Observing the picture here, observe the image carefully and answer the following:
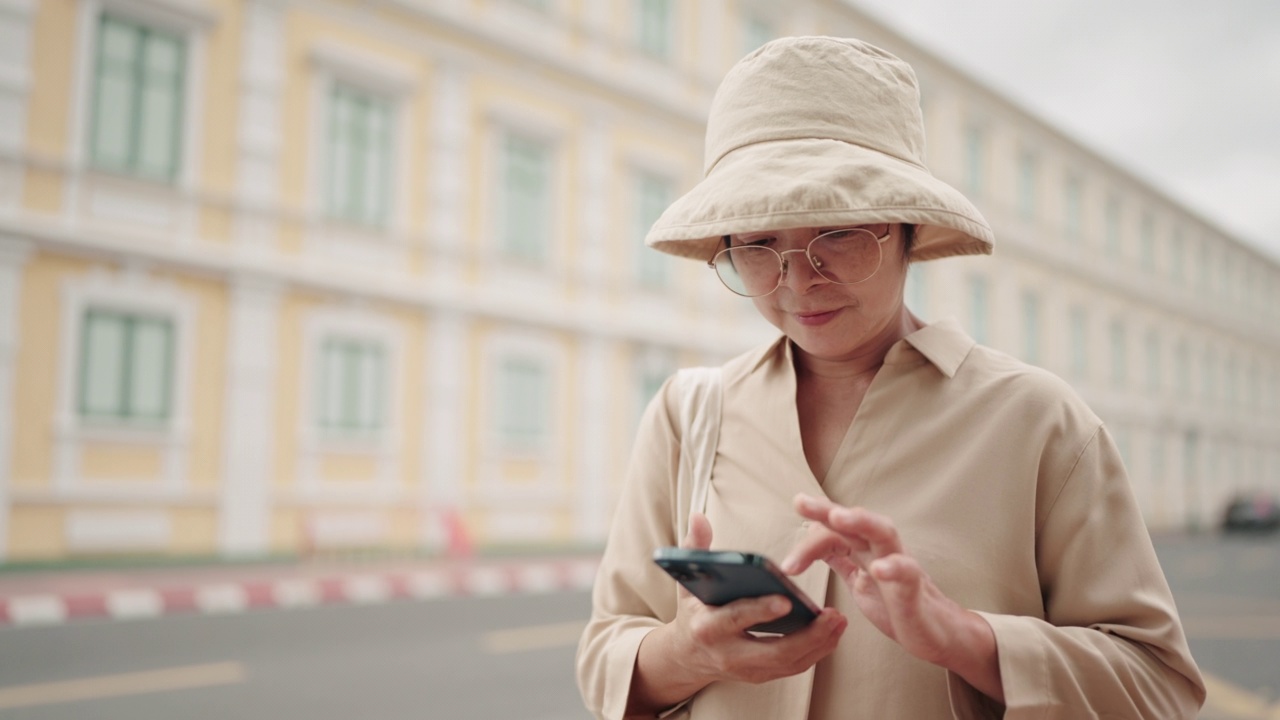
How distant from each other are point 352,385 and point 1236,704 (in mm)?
10739

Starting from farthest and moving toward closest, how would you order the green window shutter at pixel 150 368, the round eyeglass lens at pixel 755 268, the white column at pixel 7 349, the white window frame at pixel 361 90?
the white window frame at pixel 361 90, the green window shutter at pixel 150 368, the white column at pixel 7 349, the round eyeglass lens at pixel 755 268

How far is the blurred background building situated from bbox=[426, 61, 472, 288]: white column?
41mm

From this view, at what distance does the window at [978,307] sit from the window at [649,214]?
8.82m

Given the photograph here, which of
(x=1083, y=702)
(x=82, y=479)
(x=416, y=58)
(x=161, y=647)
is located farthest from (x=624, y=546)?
(x=416, y=58)

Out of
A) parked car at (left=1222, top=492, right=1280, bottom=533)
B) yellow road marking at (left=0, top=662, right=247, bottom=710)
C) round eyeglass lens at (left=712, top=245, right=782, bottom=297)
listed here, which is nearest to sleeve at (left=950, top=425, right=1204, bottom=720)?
round eyeglass lens at (left=712, top=245, right=782, bottom=297)

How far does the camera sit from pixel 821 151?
1354 millimetres

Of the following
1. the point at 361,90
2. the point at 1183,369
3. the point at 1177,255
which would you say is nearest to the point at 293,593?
the point at 361,90

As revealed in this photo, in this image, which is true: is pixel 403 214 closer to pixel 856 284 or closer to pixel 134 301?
pixel 134 301

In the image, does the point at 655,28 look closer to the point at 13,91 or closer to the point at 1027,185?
the point at 13,91

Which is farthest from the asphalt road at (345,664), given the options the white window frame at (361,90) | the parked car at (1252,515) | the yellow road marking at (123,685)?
the parked car at (1252,515)

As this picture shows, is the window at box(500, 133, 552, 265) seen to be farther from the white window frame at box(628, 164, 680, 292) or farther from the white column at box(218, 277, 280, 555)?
the white column at box(218, 277, 280, 555)

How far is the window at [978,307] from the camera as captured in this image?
22.0m

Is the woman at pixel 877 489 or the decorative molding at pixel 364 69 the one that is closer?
the woman at pixel 877 489

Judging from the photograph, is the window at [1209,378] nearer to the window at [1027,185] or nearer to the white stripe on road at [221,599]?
the window at [1027,185]
